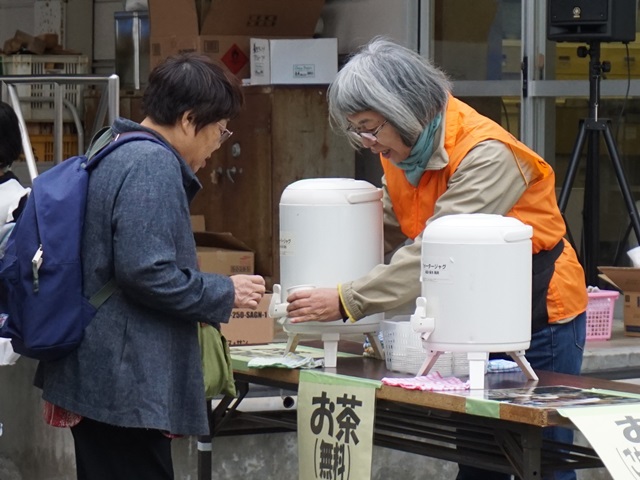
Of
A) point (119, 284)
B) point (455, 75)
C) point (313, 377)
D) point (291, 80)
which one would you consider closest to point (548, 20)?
point (455, 75)

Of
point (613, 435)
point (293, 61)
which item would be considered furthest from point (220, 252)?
point (613, 435)

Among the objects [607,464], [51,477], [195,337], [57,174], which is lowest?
[51,477]

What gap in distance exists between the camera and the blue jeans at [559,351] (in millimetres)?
3227

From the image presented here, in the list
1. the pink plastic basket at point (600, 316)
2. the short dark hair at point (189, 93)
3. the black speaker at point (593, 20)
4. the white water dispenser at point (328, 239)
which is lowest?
the pink plastic basket at point (600, 316)

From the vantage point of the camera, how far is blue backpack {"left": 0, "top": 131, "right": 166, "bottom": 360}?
278 centimetres

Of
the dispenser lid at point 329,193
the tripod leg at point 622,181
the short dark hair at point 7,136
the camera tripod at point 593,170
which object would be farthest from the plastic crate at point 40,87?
the dispenser lid at point 329,193

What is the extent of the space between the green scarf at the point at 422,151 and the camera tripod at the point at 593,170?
2.85 metres

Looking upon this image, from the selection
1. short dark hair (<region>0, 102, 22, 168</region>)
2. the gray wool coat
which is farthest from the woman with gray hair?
short dark hair (<region>0, 102, 22, 168</region>)

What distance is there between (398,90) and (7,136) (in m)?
1.62

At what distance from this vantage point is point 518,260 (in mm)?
2916

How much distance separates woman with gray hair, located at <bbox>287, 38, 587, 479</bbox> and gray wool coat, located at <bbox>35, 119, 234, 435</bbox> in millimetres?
467

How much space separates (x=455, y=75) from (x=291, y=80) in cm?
89

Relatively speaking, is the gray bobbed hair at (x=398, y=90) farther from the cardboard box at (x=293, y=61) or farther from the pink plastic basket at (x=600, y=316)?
the cardboard box at (x=293, y=61)

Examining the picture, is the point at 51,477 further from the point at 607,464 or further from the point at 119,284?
the point at 607,464
